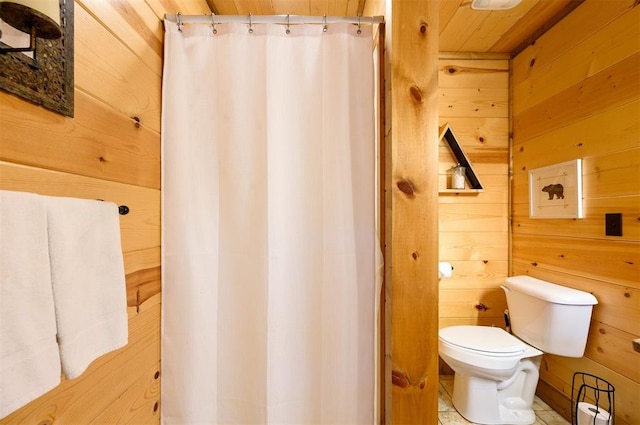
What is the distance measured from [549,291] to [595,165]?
723mm

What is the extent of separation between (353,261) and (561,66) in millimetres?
1862

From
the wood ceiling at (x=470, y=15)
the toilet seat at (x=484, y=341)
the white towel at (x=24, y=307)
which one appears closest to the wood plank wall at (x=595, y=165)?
the wood ceiling at (x=470, y=15)

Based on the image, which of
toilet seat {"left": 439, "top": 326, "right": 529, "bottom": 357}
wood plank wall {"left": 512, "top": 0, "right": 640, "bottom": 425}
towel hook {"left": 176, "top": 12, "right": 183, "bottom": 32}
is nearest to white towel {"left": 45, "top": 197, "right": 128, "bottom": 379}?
towel hook {"left": 176, "top": 12, "right": 183, "bottom": 32}

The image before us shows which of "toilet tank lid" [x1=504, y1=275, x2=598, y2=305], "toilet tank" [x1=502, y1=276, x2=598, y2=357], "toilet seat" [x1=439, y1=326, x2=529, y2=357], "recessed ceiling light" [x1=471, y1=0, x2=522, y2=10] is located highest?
"recessed ceiling light" [x1=471, y1=0, x2=522, y2=10]

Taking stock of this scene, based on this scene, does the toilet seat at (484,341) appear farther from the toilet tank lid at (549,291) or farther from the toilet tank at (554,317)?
the toilet tank lid at (549,291)

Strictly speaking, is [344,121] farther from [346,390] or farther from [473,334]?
[473,334]

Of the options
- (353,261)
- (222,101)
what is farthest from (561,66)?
(222,101)

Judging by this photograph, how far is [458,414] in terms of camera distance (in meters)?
1.79

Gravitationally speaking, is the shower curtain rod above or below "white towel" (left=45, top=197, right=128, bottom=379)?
above

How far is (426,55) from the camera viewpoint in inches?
40.8

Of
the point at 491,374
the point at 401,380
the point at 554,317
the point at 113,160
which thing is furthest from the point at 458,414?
the point at 113,160

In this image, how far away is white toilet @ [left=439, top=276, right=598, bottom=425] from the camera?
157 cm

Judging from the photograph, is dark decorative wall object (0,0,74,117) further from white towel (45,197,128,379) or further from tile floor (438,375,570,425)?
tile floor (438,375,570,425)

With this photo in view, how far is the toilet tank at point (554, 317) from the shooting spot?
5.08 feet
